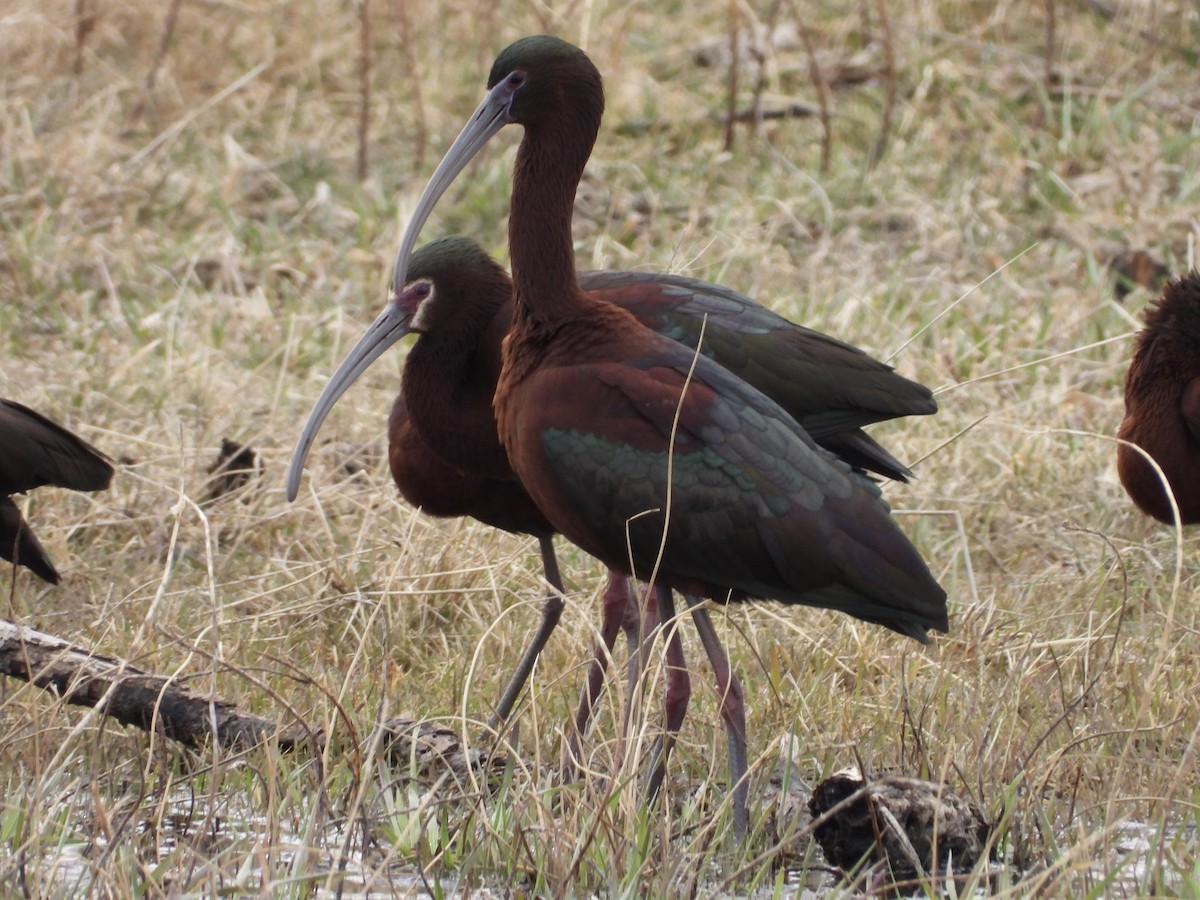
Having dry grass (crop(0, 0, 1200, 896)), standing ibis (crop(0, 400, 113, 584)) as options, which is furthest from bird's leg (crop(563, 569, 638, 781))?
standing ibis (crop(0, 400, 113, 584))

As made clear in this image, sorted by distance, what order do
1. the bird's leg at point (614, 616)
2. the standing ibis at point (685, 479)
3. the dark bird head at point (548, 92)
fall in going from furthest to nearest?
the bird's leg at point (614, 616) < the dark bird head at point (548, 92) < the standing ibis at point (685, 479)

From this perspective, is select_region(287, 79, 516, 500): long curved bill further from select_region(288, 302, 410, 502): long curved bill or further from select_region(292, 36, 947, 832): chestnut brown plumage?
select_region(292, 36, 947, 832): chestnut brown plumage

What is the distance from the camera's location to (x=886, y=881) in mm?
3348

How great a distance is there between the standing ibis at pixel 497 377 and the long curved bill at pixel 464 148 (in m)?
0.09

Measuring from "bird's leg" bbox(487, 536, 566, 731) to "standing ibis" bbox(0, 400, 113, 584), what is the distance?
123 cm

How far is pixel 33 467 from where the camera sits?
4762mm

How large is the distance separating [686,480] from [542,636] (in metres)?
0.94

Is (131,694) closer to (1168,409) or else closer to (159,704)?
(159,704)

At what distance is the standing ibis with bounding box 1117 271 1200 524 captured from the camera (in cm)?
537

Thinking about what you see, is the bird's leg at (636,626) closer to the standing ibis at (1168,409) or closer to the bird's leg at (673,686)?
the bird's leg at (673,686)

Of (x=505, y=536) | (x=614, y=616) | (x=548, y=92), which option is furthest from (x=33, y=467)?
(x=548, y=92)

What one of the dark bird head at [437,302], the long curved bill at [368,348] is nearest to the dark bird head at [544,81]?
the dark bird head at [437,302]

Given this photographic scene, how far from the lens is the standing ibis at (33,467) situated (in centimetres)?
474

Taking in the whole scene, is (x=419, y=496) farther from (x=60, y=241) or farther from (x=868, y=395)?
(x=60, y=241)
